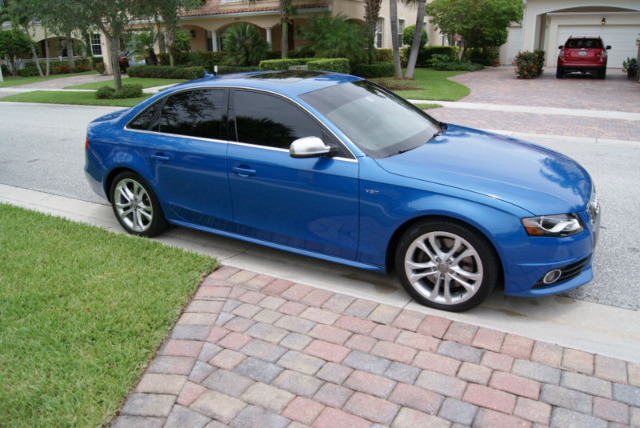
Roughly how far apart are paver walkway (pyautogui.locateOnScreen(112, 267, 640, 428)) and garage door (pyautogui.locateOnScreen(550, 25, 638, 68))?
30272 mm

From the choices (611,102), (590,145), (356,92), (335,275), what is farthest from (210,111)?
(611,102)

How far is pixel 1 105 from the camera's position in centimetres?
2027

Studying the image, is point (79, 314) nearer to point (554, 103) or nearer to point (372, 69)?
point (554, 103)

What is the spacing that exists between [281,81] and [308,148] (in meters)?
1.08

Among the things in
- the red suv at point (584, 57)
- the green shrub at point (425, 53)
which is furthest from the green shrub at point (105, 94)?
the red suv at point (584, 57)

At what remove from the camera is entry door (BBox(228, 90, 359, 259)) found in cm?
423

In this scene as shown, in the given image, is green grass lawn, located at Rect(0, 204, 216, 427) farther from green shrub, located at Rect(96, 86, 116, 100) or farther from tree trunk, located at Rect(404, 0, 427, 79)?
tree trunk, located at Rect(404, 0, 427, 79)

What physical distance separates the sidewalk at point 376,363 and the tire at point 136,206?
1.32 m

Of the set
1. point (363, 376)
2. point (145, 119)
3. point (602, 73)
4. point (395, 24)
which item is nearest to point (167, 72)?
point (395, 24)

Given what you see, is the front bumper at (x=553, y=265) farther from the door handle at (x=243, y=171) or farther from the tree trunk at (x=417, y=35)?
the tree trunk at (x=417, y=35)

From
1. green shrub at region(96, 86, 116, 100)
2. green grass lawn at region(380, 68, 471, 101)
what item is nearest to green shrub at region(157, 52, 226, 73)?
green shrub at region(96, 86, 116, 100)

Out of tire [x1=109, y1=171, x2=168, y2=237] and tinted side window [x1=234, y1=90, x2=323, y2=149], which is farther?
tire [x1=109, y1=171, x2=168, y2=237]

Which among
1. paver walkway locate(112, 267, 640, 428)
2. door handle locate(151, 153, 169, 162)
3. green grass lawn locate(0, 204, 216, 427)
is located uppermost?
door handle locate(151, 153, 169, 162)

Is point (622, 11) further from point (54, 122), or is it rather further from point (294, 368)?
point (294, 368)
